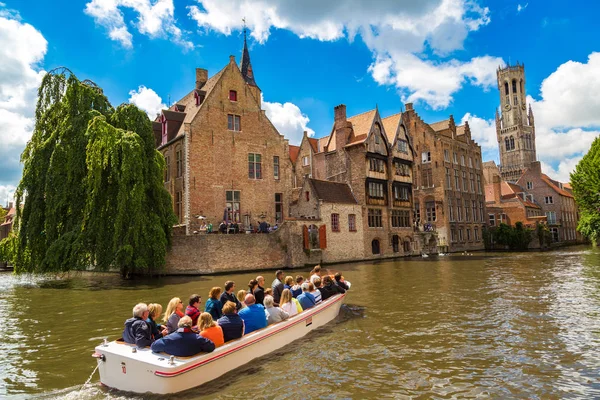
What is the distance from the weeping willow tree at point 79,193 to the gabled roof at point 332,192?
45.5ft

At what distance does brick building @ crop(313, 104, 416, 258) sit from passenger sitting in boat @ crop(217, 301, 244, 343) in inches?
1087

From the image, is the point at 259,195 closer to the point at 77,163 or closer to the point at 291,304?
the point at 77,163

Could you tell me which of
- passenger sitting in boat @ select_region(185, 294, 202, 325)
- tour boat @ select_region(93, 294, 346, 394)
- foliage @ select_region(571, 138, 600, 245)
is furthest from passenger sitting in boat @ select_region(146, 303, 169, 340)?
foliage @ select_region(571, 138, 600, 245)

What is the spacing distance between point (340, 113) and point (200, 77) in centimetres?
1252

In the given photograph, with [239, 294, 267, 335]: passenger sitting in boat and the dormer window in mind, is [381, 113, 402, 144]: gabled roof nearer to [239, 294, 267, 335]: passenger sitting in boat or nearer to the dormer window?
the dormer window

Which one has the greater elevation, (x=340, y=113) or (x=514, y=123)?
(x=514, y=123)

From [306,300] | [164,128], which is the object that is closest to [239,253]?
[164,128]

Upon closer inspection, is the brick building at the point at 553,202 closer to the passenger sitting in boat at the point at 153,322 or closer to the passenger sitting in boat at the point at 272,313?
the passenger sitting in boat at the point at 272,313

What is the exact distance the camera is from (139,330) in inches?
279

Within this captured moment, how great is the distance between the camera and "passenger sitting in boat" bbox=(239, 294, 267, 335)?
8484 millimetres

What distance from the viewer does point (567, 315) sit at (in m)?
11.3

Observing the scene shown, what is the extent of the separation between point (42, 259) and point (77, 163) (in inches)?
195

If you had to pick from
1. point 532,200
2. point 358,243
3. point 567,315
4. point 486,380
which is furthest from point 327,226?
point 532,200

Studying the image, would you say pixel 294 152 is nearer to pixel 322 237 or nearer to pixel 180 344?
pixel 322 237
